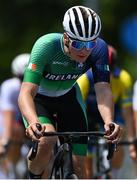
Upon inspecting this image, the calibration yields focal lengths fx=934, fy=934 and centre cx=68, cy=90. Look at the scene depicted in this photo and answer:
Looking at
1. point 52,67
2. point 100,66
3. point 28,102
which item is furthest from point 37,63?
point 100,66

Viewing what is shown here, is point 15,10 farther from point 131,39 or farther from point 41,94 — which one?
point 41,94

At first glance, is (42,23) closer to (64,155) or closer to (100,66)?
(100,66)

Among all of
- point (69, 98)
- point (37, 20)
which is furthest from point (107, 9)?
point (69, 98)

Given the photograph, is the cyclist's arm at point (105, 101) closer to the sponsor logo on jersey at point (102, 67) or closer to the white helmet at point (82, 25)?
the sponsor logo on jersey at point (102, 67)

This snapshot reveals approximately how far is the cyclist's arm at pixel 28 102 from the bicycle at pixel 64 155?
235 mm

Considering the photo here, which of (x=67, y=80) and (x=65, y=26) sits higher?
(x=65, y=26)

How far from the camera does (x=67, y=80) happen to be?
961 centimetres

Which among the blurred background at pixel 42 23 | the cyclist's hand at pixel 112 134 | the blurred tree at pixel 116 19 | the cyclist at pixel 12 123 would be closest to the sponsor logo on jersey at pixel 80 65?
the cyclist's hand at pixel 112 134

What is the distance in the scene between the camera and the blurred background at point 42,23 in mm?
29594

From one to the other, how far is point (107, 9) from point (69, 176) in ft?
69.5

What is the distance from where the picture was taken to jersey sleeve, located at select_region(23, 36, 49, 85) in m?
9.09

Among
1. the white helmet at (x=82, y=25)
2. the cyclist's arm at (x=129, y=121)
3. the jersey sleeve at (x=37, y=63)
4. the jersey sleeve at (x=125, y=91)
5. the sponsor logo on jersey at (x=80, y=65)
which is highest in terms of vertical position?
the white helmet at (x=82, y=25)

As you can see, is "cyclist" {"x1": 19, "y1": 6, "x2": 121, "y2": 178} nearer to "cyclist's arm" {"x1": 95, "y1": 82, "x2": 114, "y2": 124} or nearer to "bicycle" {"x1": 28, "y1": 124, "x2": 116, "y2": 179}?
"cyclist's arm" {"x1": 95, "y1": 82, "x2": 114, "y2": 124}

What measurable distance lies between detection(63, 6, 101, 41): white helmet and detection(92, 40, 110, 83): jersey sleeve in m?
0.53
